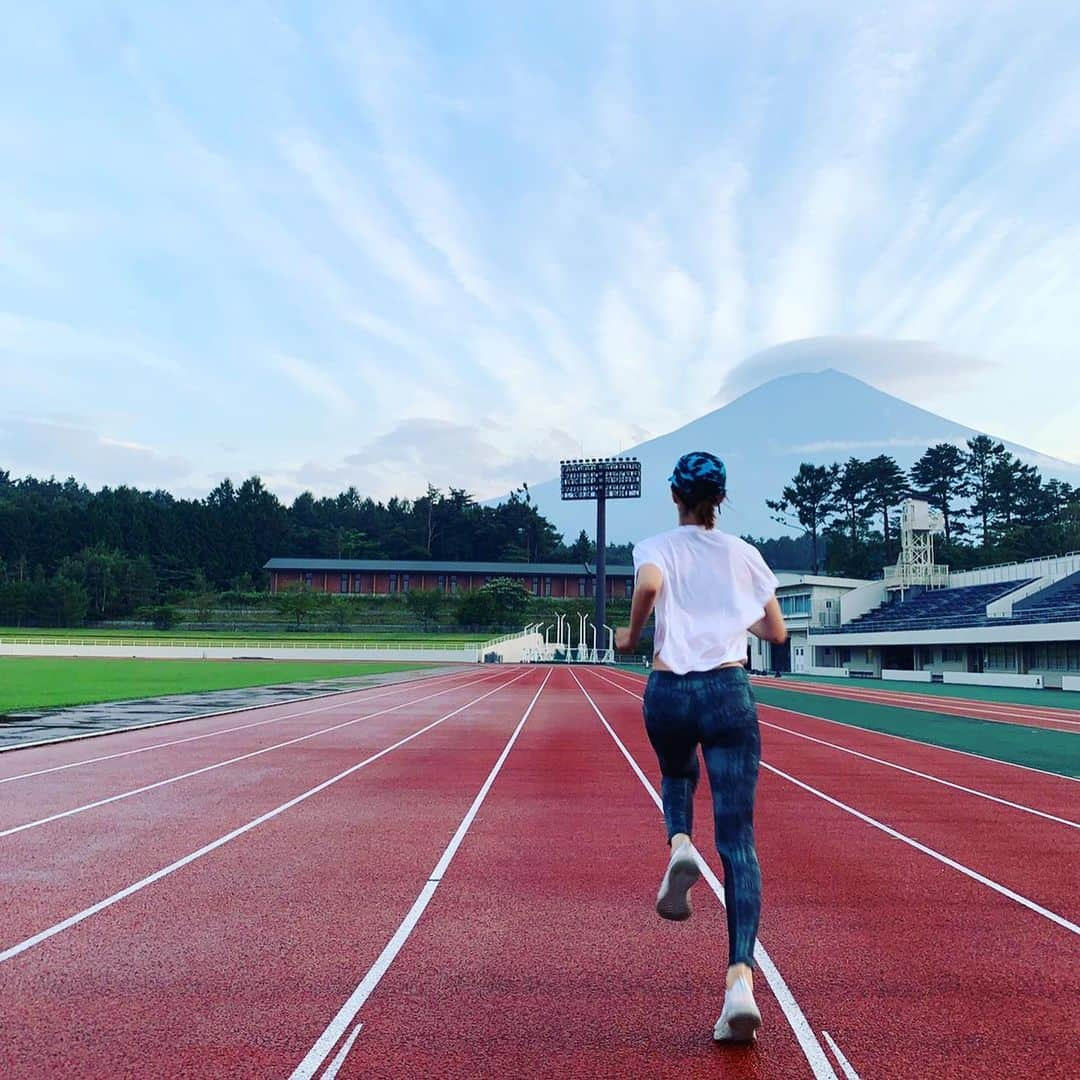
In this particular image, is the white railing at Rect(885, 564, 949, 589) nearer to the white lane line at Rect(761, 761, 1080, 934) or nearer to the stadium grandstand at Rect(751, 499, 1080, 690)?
the stadium grandstand at Rect(751, 499, 1080, 690)

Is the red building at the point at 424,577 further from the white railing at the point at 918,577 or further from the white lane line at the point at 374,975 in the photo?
the white lane line at the point at 374,975

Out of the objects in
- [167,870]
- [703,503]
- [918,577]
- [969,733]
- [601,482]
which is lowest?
[167,870]

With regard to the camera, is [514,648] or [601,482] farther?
[601,482]

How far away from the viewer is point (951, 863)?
222 inches

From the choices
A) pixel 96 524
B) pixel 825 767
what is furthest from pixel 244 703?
pixel 96 524

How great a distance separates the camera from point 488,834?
6.35 meters

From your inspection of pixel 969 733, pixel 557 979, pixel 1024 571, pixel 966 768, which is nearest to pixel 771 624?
pixel 557 979

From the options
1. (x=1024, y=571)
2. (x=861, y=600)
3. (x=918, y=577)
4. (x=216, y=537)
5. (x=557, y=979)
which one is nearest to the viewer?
(x=557, y=979)

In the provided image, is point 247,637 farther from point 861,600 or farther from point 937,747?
point 937,747

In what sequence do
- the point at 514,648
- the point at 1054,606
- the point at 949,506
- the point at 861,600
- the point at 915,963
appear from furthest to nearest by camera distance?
1. the point at 949,506
2. the point at 514,648
3. the point at 861,600
4. the point at 1054,606
5. the point at 915,963

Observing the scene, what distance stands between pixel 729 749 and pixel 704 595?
51cm

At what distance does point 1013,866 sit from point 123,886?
17.7 feet

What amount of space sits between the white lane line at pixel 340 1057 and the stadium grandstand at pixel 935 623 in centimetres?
3070

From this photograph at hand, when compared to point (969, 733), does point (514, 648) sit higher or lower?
higher
